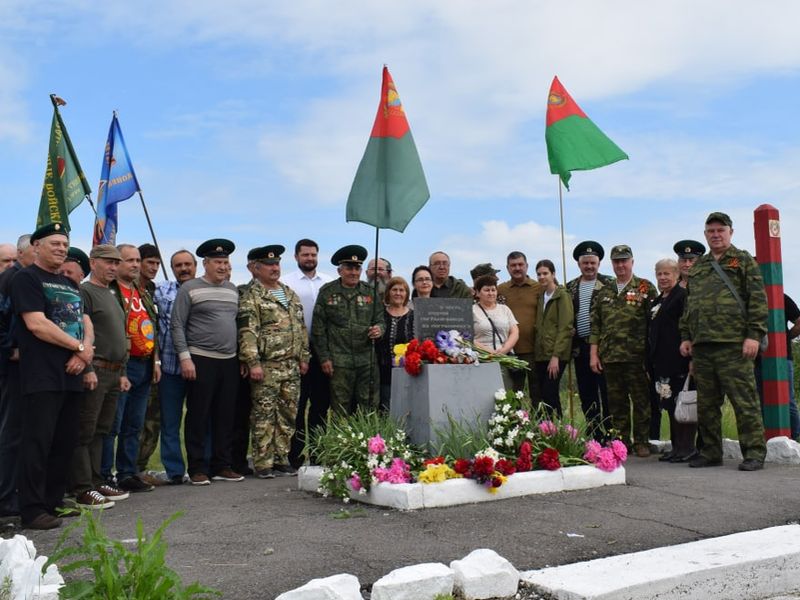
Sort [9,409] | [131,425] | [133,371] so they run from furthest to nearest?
[131,425], [133,371], [9,409]

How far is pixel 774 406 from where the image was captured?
875 centimetres

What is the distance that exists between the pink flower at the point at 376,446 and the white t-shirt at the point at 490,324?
226cm

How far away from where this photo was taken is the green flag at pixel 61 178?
9961 millimetres

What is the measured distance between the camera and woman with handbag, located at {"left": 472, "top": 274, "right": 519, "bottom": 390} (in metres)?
8.44

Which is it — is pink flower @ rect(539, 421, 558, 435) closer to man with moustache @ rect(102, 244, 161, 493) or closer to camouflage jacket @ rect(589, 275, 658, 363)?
camouflage jacket @ rect(589, 275, 658, 363)

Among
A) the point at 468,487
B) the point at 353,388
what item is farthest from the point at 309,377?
the point at 468,487

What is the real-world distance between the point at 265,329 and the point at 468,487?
2.81 metres

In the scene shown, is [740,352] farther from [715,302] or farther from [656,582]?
[656,582]

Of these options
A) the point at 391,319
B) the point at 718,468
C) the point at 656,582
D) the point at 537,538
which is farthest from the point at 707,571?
the point at 391,319

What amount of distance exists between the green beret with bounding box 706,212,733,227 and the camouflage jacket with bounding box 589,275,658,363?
3.92 ft

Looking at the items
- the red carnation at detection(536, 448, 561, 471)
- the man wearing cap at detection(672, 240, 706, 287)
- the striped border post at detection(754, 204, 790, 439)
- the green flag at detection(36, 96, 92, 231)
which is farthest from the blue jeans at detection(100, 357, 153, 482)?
the striped border post at detection(754, 204, 790, 439)

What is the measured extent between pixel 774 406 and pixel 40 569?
7.39 metres

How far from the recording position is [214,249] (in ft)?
25.8

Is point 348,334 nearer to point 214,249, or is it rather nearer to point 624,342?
point 214,249
